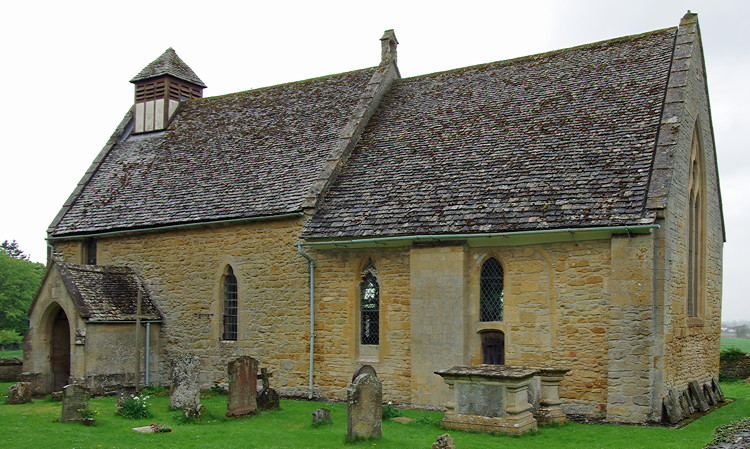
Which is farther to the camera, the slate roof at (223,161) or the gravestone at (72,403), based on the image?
the slate roof at (223,161)

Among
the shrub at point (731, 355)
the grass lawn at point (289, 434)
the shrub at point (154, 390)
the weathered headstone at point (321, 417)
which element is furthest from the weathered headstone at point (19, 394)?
the shrub at point (731, 355)

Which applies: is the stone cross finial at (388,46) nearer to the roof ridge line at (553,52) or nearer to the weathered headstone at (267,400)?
the roof ridge line at (553,52)

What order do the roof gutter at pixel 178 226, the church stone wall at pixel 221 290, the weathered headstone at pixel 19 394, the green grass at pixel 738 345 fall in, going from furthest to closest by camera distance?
the green grass at pixel 738 345 → the roof gutter at pixel 178 226 → the church stone wall at pixel 221 290 → the weathered headstone at pixel 19 394

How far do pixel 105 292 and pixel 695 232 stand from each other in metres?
17.4

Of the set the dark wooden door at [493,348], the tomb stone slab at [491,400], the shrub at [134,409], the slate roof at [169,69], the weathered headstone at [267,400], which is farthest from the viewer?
the slate roof at [169,69]

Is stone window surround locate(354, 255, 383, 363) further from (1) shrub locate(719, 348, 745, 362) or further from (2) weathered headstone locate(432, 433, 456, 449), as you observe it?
(1) shrub locate(719, 348, 745, 362)

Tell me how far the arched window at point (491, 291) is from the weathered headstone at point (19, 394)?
1221 centimetres

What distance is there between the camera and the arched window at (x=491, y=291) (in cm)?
1872

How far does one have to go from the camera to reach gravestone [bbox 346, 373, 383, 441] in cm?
1409

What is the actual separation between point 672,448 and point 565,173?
7.45 m

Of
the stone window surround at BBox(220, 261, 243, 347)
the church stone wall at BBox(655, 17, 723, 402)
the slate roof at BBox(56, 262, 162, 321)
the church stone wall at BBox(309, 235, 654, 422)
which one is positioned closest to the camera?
the church stone wall at BBox(309, 235, 654, 422)

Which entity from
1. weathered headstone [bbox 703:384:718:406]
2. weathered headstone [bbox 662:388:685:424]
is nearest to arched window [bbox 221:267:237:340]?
weathered headstone [bbox 662:388:685:424]

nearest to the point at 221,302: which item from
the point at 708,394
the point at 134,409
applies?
the point at 134,409

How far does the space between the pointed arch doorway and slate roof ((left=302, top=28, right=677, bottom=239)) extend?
873cm
